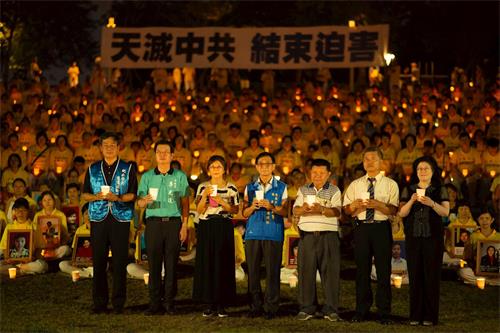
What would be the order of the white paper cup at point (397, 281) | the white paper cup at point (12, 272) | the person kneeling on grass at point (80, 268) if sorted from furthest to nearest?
the person kneeling on grass at point (80, 268), the white paper cup at point (12, 272), the white paper cup at point (397, 281)

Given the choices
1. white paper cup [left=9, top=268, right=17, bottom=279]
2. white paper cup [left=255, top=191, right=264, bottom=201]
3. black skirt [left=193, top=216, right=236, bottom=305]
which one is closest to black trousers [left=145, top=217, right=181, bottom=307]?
black skirt [left=193, top=216, right=236, bottom=305]

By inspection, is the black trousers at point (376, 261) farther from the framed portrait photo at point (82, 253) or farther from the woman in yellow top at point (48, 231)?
the woman in yellow top at point (48, 231)

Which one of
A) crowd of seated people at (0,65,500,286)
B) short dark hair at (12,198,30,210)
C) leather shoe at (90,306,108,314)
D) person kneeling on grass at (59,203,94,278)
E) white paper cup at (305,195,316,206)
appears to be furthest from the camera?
crowd of seated people at (0,65,500,286)

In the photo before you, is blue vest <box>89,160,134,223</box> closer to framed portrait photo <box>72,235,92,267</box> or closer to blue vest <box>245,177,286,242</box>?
blue vest <box>245,177,286,242</box>

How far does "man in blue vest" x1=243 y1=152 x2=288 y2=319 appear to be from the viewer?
29.4 feet

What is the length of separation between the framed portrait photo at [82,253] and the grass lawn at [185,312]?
0.91ft

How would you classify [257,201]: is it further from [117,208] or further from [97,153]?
[97,153]

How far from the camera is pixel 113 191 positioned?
9.18 metres

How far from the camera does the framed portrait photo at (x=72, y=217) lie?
12.7 metres

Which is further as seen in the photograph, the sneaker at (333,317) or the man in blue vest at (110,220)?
the man in blue vest at (110,220)

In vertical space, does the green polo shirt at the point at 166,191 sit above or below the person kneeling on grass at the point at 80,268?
above

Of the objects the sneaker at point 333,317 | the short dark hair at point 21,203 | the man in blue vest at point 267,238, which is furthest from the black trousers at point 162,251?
the short dark hair at point 21,203

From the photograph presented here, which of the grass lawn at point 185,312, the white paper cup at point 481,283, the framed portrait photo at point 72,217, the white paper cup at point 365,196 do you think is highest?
the white paper cup at point 365,196

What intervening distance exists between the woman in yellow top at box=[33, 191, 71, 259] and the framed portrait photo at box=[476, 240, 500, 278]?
585 centimetres
